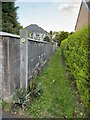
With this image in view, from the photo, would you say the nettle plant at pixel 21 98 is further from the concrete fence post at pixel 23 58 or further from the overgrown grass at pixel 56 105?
the concrete fence post at pixel 23 58

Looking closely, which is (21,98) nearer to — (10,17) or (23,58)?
(23,58)

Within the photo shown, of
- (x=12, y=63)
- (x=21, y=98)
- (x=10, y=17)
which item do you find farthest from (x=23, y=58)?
(x=10, y=17)

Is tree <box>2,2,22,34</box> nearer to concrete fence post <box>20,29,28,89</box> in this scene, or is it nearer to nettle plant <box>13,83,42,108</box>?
concrete fence post <box>20,29,28,89</box>

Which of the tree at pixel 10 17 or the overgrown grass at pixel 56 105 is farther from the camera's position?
the tree at pixel 10 17

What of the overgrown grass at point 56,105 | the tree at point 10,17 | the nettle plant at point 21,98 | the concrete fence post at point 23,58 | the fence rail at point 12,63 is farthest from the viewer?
the tree at point 10,17

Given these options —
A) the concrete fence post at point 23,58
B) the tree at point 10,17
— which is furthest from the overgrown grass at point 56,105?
the tree at point 10,17

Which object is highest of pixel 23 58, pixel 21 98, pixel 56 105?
pixel 23 58

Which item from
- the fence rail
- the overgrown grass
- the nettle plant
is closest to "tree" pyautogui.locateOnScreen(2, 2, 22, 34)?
the overgrown grass

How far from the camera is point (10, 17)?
84.9 feet

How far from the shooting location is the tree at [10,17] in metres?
24.5

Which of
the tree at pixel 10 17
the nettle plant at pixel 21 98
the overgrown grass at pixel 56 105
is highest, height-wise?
the tree at pixel 10 17

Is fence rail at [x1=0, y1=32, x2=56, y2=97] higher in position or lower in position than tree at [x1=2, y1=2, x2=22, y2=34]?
lower

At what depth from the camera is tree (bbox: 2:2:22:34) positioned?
80.3 feet

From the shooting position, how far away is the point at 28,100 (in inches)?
191
